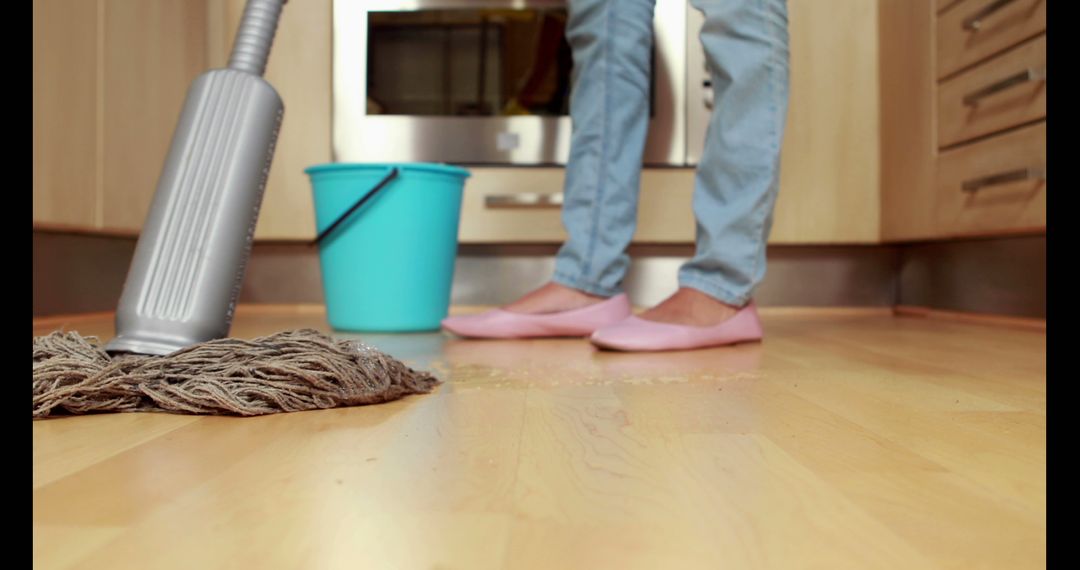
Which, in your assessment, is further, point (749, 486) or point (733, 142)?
point (733, 142)

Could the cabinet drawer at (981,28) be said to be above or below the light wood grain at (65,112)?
above

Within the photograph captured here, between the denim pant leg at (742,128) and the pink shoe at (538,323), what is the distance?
0.77 ft

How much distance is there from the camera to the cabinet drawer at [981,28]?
4.81 feet

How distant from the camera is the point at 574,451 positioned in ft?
1.70

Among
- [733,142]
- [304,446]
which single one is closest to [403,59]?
[733,142]

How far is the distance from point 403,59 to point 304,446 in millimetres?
1617

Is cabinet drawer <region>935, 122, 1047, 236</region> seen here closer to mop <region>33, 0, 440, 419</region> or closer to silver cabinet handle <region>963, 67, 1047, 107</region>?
silver cabinet handle <region>963, 67, 1047, 107</region>

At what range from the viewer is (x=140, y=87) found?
178 centimetres

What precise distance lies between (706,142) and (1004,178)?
0.70m

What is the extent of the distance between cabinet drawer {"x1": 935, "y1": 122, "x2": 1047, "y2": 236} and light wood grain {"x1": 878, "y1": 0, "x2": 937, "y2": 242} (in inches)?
2.3

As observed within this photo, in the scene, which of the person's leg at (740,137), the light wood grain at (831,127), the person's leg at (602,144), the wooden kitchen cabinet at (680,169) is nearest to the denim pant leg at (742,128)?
the person's leg at (740,137)

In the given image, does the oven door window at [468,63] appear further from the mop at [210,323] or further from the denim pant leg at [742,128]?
the mop at [210,323]

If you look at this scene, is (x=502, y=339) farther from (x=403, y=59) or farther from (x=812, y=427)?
(x=403, y=59)
